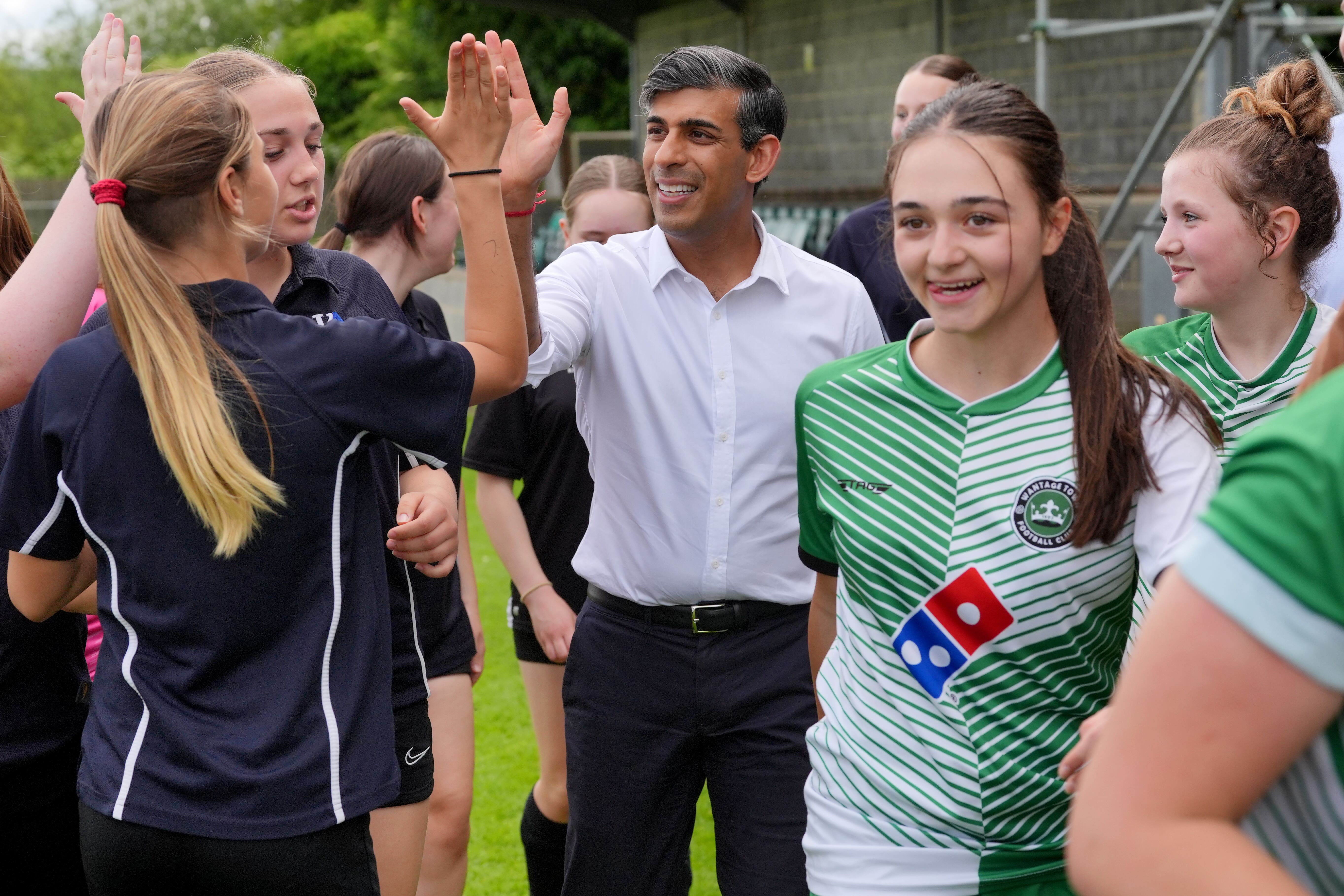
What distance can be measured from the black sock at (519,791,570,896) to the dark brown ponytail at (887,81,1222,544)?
95.9 inches

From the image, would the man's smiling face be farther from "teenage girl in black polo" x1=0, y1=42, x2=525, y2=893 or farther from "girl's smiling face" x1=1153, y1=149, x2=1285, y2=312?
"teenage girl in black polo" x1=0, y1=42, x2=525, y2=893

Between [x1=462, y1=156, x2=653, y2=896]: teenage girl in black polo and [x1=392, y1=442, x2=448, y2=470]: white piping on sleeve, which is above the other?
[x1=392, y1=442, x2=448, y2=470]: white piping on sleeve

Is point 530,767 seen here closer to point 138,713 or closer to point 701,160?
point 701,160

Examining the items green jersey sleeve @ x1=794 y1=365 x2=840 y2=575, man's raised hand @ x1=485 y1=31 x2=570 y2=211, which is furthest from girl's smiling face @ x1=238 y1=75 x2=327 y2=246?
green jersey sleeve @ x1=794 y1=365 x2=840 y2=575

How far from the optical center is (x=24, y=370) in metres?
2.24

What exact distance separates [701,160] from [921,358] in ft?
3.59

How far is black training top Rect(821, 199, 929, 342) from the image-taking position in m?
4.34

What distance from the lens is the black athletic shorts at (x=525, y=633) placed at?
4062 millimetres

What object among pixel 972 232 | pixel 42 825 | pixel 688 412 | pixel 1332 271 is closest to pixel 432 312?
pixel 688 412

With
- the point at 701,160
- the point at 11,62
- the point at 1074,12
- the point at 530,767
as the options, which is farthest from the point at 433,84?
the point at 11,62

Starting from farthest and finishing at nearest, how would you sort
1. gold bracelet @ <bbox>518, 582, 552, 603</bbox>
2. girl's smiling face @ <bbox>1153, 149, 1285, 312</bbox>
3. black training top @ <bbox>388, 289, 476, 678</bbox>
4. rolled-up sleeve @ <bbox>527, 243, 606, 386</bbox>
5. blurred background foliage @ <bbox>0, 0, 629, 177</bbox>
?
blurred background foliage @ <bbox>0, 0, 629, 177</bbox>, gold bracelet @ <bbox>518, 582, 552, 603</bbox>, black training top @ <bbox>388, 289, 476, 678</bbox>, rolled-up sleeve @ <bbox>527, 243, 606, 386</bbox>, girl's smiling face @ <bbox>1153, 149, 1285, 312</bbox>

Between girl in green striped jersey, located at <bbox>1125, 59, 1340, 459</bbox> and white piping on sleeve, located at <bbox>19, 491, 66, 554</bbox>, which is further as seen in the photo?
girl in green striped jersey, located at <bbox>1125, 59, 1340, 459</bbox>

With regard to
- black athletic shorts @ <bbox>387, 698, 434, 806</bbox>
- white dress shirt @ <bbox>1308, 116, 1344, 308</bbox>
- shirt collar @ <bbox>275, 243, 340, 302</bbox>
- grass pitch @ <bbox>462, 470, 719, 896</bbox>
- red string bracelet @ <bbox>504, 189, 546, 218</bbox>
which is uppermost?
red string bracelet @ <bbox>504, 189, 546, 218</bbox>

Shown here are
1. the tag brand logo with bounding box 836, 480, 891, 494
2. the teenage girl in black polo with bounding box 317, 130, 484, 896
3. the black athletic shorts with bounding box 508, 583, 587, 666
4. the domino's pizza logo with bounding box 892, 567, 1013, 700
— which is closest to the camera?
the domino's pizza logo with bounding box 892, 567, 1013, 700
